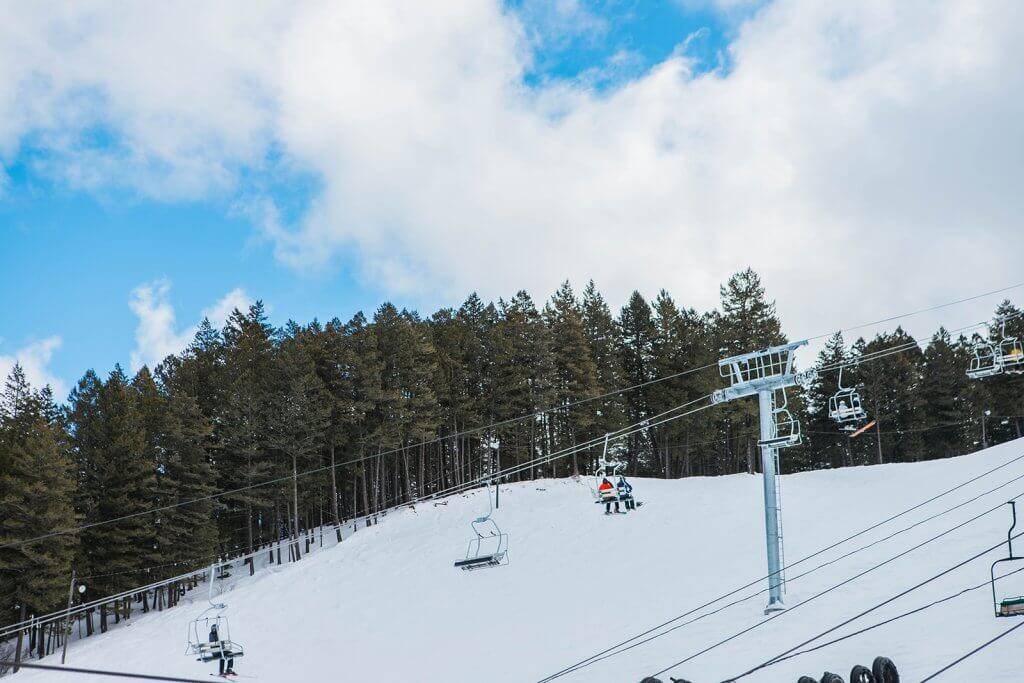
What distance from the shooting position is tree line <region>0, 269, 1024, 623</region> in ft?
140

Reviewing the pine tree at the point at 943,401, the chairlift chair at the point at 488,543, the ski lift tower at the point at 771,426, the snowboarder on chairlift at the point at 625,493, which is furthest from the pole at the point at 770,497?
the pine tree at the point at 943,401

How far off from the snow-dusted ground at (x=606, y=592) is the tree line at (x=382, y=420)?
213 inches

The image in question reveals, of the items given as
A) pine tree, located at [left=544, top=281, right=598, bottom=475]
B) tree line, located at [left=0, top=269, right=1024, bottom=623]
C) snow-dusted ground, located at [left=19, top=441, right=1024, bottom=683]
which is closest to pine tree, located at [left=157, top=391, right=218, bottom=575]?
tree line, located at [left=0, top=269, right=1024, bottom=623]

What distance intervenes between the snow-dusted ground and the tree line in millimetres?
5412

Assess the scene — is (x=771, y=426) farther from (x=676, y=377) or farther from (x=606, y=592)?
(x=676, y=377)

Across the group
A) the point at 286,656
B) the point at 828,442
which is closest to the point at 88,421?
the point at 286,656

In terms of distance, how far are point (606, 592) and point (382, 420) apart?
2283 cm

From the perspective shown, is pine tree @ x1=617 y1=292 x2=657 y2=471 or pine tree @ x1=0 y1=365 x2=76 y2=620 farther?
pine tree @ x1=617 y1=292 x2=657 y2=471

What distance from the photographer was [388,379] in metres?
53.8

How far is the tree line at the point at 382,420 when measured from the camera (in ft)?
140

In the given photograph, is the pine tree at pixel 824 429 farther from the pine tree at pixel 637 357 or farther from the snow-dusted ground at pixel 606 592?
the snow-dusted ground at pixel 606 592

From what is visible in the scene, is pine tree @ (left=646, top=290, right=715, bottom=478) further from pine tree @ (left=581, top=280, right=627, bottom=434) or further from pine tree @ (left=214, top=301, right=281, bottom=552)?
pine tree @ (left=214, top=301, right=281, bottom=552)

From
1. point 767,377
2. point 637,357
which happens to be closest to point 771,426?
point 767,377

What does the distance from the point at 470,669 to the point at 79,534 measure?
81.7ft
